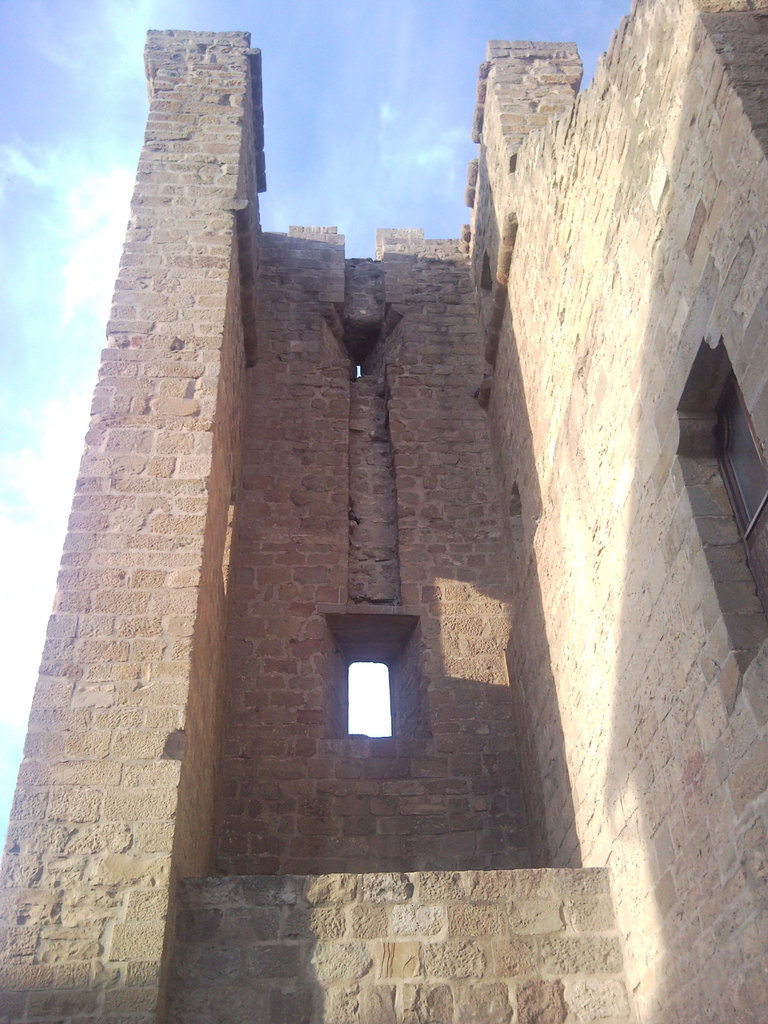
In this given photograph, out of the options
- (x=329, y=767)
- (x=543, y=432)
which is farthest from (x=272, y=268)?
(x=329, y=767)

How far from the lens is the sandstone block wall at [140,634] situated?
3799 millimetres

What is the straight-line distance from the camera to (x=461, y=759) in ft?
21.7

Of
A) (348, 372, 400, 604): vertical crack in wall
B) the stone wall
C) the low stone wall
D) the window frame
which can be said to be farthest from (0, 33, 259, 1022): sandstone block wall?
the window frame

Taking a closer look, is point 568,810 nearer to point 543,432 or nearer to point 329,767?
point 329,767

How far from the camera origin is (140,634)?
4664 mm

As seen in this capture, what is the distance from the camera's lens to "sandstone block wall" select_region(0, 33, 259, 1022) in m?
3.80

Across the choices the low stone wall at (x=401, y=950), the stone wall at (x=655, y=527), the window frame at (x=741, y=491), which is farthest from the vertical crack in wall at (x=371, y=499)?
the window frame at (x=741, y=491)

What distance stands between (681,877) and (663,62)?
11.0ft

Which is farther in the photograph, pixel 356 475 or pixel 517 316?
pixel 356 475

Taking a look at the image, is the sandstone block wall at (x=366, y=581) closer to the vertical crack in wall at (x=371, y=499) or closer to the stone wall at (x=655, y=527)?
the vertical crack in wall at (x=371, y=499)

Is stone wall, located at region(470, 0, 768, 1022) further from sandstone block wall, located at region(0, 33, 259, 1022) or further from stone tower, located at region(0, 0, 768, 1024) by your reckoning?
sandstone block wall, located at region(0, 33, 259, 1022)

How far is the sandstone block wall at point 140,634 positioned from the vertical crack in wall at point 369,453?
1.47 meters

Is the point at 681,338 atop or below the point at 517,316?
below

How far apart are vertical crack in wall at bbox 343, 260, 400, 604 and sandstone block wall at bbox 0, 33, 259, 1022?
1467 mm
